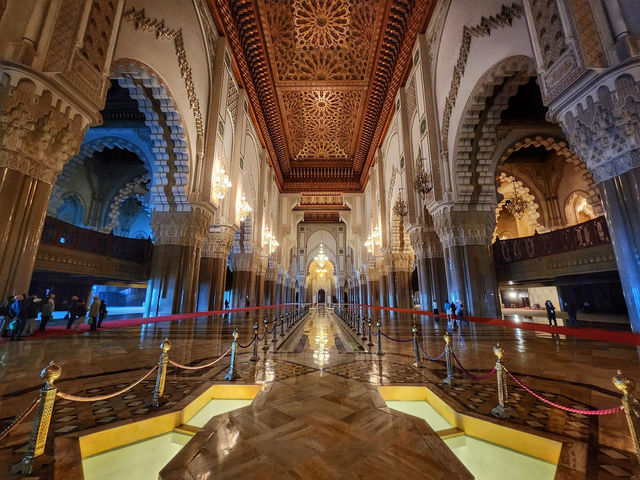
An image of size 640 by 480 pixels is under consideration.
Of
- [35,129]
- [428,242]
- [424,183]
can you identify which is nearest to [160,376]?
[35,129]

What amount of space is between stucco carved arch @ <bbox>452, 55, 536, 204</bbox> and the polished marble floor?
4.09 metres

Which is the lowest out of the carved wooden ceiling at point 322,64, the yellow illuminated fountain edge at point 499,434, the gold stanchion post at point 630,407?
the yellow illuminated fountain edge at point 499,434

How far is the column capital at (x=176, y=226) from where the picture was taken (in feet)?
24.1

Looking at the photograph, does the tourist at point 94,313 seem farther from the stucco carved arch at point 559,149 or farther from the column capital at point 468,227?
→ the stucco carved arch at point 559,149

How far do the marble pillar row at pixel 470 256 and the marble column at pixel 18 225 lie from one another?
27.3ft

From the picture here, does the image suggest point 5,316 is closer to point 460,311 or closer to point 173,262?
point 173,262

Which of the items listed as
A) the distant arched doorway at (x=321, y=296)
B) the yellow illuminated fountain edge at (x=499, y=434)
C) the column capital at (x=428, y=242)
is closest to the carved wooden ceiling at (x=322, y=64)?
the column capital at (x=428, y=242)

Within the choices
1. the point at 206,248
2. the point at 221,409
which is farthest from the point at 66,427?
the point at 206,248

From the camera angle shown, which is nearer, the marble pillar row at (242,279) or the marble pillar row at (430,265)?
the marble pillar row at (430,265)

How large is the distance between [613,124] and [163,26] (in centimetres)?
823

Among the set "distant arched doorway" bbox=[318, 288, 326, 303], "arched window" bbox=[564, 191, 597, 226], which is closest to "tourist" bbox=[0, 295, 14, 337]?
"arched window" bbox=[564, 191, 597, 226]

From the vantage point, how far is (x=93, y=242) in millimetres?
9234

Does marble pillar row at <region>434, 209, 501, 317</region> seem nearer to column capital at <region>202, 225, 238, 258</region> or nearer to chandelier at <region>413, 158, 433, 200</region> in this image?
chandelier at <region>413, 158, 433, 200</region>

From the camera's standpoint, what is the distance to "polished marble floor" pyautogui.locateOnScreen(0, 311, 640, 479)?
158 centimetres
